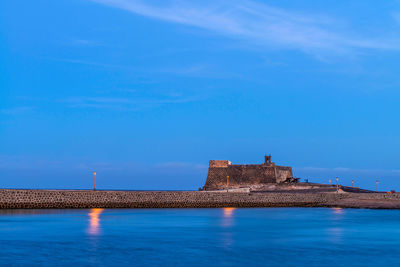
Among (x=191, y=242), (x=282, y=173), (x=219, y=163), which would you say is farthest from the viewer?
(x=282, y=173)

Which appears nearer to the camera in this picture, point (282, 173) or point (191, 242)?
point (191, 242)

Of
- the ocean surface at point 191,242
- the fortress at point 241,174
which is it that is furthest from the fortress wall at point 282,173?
the ocean surface at point 191,242

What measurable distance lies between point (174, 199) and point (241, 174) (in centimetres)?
2675

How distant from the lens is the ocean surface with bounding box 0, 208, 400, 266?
65.4 ft

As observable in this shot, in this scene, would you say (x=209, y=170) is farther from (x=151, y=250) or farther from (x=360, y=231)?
(x=151, y=250)

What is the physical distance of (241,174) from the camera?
253 ft

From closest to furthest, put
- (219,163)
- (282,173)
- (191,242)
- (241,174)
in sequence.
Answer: (191,242) < (241,174) < (219,163) < (282,173)

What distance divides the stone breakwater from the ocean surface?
4.82 meters

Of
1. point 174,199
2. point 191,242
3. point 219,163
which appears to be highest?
point 219,163

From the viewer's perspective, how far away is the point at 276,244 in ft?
82.7

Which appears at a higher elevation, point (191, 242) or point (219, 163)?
point (219, 163)

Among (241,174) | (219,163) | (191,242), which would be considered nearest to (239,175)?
(241,174)

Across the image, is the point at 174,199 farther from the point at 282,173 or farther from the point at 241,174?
the point at 282,173

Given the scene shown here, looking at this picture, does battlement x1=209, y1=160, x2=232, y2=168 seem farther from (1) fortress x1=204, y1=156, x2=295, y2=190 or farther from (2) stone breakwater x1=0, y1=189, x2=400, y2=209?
(2) stone breakwater x1=0, y1=189, x2=400, y2=209
